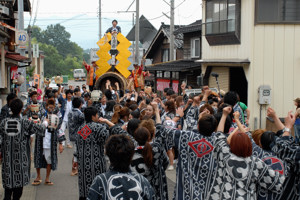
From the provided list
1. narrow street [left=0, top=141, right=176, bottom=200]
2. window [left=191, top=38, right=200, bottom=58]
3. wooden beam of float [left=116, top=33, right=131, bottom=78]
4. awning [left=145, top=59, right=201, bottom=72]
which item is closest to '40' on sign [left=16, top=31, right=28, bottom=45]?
wooden beam of float [left=116, top=33, right=131, bottom=78]

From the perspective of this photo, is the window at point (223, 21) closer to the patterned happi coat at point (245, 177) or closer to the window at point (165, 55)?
the window at point (165, 55)

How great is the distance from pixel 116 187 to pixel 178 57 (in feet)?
96.9

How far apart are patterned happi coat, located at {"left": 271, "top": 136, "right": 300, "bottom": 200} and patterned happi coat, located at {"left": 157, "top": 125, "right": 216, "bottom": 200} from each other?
822mm

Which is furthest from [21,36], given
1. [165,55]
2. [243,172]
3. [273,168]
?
[165,55]

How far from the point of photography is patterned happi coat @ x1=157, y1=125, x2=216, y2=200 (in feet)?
18.0

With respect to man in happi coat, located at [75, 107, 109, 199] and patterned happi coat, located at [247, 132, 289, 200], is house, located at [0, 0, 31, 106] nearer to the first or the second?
man in happi coat, located at [75, 107, 109, 199]

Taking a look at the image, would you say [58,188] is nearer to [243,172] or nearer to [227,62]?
[243,172]

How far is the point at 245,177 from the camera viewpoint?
4562mm

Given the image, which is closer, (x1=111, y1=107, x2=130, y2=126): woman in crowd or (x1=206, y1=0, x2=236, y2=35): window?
(x1=111, y1=107, x2=130, y2=126): woman in crowd

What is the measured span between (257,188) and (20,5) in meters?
13.6

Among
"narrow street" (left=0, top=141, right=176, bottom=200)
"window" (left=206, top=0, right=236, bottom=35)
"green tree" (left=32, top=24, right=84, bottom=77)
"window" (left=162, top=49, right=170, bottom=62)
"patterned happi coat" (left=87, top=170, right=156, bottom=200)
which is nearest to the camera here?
"patterned happi coat" (left=87, top=170, right=156, bottom=200)

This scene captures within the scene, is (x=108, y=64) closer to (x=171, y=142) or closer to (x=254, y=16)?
(x=254, y=16)

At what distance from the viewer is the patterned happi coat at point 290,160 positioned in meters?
4.74

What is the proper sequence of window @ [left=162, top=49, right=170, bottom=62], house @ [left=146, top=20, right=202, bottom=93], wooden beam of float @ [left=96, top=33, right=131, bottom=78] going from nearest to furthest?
wooden beam of float @ [left=96, top=33, right=131, bottom=78], house @ [left=146, top=20, right=202, bottom=93], window @ [left=162, top=49, right=170, bottom=62]
